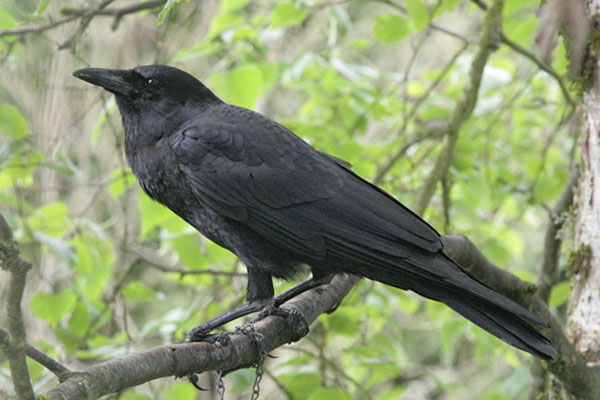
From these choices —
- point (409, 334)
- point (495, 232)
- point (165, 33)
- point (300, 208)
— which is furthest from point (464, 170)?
point (409, 334)

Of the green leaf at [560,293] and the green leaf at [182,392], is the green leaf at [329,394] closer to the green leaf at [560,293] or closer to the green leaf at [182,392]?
the green leaf at [182,392]

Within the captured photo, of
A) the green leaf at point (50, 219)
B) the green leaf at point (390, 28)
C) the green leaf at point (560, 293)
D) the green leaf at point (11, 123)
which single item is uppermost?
the green leaf at point (390, 28)

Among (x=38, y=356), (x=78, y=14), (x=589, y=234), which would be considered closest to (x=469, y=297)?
(x=589, y=234)

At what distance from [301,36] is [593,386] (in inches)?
204

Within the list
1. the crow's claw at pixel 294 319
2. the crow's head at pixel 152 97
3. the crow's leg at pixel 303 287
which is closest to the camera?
the crow's claw at pixel 294 319

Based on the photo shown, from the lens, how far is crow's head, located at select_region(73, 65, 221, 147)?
3.22 metres

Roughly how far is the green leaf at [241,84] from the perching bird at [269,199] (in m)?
0.43

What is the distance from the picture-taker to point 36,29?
3.63 meters

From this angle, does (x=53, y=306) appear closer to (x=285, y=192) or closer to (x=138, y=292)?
(x=138, y=292)

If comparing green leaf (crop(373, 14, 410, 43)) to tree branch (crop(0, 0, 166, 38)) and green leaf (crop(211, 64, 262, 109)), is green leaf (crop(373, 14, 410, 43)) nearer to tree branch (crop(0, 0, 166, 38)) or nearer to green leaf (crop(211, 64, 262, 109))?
green leaf (crop(211, 64, 262, 109))

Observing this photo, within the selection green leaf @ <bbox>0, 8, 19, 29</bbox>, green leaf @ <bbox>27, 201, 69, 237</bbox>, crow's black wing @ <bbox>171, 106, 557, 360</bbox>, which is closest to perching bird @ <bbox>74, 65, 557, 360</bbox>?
crow's black wing @ <bbox>171, 106, 557, 360</bbox>

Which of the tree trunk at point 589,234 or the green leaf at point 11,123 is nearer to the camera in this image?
the tree trunk at point 589,234

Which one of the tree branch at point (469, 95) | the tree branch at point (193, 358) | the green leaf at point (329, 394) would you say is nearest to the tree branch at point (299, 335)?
the tree branch at point (193, 358)

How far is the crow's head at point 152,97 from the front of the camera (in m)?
3.22
